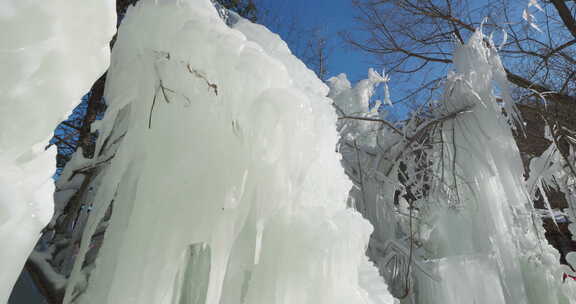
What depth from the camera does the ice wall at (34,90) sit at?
453mm

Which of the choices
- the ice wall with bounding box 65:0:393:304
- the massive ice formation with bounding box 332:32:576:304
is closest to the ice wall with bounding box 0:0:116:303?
the ice wall with bounding box 65:0:393:304

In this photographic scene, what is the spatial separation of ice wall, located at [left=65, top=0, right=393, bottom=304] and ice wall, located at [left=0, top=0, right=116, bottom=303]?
1.17 ft

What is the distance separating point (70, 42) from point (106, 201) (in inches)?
17.3

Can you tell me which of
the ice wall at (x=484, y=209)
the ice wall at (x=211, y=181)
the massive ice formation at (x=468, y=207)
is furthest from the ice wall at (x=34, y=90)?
the ice wall at (x=484, y=209)

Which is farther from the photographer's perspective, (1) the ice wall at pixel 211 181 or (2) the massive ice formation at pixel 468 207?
(2) the massive ice formation at pixel 468 207

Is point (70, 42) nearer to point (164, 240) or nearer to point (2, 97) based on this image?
point (2, 97)

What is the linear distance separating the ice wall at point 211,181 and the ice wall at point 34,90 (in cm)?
36

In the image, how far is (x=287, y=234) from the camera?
89 centimetres

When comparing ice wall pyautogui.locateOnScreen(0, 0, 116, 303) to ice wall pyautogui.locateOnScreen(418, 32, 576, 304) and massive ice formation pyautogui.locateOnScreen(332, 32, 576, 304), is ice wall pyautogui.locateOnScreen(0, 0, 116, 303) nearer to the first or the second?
massive ice formation pyautogui.locateOnScreen(332, 32, 576, 304)

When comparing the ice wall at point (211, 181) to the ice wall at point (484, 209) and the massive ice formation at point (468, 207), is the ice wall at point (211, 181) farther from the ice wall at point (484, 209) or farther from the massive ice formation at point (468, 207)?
the ice wall at point (484, 209)

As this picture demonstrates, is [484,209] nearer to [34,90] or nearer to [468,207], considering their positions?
[468,207]

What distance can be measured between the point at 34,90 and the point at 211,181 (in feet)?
1.53

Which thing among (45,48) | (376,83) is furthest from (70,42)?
(376,83)

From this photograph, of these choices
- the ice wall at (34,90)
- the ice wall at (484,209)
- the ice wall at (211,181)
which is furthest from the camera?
the ice wall at (484,209)
